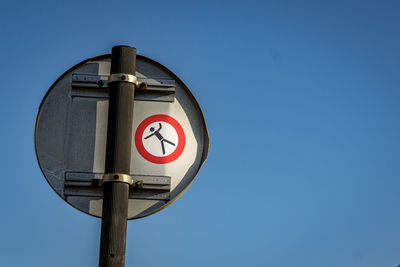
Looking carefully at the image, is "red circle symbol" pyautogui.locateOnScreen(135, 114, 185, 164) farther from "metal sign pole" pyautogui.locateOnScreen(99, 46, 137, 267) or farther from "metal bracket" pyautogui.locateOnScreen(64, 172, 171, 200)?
"metal sign pole" pyautogui.locateOnScreen(99, 46, 137, 267)

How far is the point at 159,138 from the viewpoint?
12.2 feet

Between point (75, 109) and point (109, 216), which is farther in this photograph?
point (75, 109)

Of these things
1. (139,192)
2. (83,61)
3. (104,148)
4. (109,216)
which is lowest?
(109,216)

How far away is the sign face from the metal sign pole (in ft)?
0.65

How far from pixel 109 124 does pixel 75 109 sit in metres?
0.42

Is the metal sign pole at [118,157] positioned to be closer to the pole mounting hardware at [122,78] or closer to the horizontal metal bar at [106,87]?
the pole mounting hardware at [122,78]

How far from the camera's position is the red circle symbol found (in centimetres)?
365

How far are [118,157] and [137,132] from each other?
1.23ft

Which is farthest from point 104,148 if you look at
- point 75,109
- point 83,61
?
point 83,61

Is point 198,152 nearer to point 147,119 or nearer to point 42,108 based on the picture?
point 147,119

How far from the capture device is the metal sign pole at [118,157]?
313cm

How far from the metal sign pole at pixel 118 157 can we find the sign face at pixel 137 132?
20 centimetres

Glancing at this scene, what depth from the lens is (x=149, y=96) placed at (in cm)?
370

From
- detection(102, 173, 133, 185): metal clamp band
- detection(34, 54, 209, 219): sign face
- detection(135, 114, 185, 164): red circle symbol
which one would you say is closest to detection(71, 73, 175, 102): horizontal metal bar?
detection(34, 54, 209, 219): sign face
